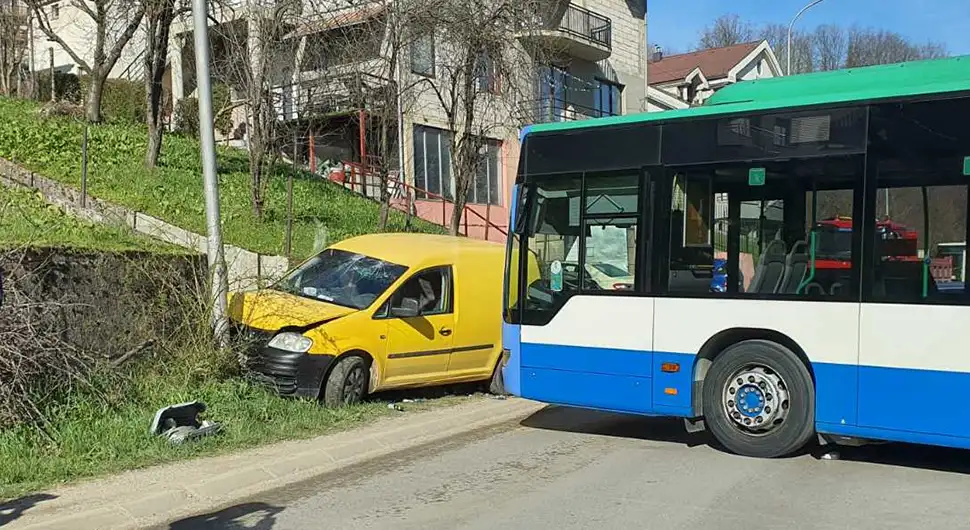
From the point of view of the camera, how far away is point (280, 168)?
2283cm

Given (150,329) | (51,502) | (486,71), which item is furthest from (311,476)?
(486,71)

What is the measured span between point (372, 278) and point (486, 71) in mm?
10707

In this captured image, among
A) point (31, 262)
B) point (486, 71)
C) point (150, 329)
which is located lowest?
point (150, 329)

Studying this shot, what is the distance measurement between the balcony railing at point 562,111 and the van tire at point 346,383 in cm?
1883

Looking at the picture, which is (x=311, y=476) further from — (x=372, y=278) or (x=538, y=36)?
(x=538, y=36)

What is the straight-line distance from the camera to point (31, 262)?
7895 mm

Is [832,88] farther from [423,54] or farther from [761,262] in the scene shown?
[423,54]

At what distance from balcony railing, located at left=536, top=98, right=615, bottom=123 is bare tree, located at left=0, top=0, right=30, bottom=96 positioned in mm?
16391

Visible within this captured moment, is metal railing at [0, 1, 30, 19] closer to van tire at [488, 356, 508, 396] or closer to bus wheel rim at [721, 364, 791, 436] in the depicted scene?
van tire at [488, 356, 508, 396]

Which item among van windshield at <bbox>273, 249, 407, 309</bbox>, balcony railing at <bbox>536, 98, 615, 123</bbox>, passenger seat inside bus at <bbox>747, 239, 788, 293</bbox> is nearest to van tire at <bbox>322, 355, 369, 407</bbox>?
van windshield at <bbox>273, 249, 407, 309</bbox>

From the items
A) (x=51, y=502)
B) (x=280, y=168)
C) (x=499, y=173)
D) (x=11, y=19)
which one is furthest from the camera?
(x=499, y=173)

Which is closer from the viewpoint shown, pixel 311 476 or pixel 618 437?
pixel 311 476

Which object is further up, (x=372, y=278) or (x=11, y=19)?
(x=11, y=19)

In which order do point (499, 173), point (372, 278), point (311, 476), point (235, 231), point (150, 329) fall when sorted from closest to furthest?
point (311, 476) → point (150, 329) → point (372, 278) → point (235, 231) → point (499, 173)
